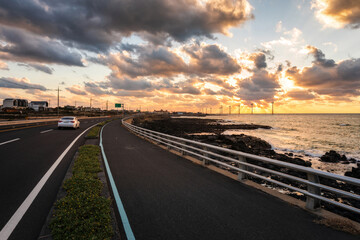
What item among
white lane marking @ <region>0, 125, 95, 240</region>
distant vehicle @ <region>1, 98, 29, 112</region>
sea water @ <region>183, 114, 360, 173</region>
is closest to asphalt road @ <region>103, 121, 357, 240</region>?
white lane marking @ <region>0, 125, 95, 240</region>

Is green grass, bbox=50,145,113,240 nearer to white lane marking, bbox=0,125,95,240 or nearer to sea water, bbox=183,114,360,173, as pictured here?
white lane marking, bbox=0,125,95,240

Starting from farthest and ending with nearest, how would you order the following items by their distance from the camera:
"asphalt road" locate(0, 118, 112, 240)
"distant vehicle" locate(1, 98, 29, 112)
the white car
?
"distant vehicle" locate(1, 98, 29, 112)
the white car
"asphalt road" locate(0, 118, 112, 240)

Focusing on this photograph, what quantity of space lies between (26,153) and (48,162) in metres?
2.72

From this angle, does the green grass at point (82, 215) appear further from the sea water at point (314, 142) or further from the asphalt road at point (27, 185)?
the sea water at point (314, 142)

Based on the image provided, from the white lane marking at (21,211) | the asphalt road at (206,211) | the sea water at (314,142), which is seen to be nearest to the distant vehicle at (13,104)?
the sea water at (314,142)

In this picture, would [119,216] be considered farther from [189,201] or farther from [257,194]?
[257,194]

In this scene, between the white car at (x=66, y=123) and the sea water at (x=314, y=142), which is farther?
the white car at (x=66, y=123)

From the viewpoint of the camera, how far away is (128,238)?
3252mm

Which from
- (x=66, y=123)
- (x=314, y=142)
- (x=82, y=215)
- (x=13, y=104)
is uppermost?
(x=13, y=104)

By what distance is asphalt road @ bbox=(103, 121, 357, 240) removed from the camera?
3.46 meters

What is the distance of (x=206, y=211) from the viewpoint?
4285mm

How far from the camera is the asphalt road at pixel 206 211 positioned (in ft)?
11.4

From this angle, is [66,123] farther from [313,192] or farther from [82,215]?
[313,192]

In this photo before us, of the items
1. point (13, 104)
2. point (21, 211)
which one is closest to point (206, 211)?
point (21, 211)
